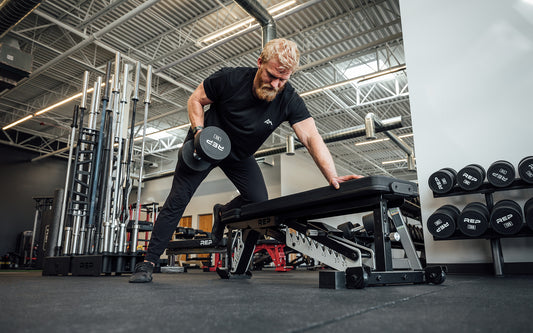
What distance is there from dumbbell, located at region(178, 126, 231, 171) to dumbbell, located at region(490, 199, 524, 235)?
1933mm

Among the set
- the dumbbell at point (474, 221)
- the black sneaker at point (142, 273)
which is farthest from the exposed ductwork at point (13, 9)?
the dumbbell at point (474, 221)

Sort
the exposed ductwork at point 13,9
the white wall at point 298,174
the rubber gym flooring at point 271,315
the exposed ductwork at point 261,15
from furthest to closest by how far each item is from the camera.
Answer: the white wall at point 298,174 → the exposed ductwork at point 261,15 → the exposed ductwork at point 13,9 → the rubber gym flooring at point 271,315

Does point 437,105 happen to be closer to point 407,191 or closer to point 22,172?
point 407,191

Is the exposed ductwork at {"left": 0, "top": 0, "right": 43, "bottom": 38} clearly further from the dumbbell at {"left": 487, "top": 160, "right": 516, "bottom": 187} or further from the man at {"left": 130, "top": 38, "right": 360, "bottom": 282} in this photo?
the dumbbell at {"left": 487, "top": 160, "right": 516, "bottom": 187}

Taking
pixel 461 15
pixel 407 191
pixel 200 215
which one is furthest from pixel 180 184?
pixel 200 215

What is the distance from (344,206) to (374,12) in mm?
5393

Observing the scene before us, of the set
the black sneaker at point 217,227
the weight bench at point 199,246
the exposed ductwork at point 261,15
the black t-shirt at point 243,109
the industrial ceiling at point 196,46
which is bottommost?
the weight bench at point 199,246

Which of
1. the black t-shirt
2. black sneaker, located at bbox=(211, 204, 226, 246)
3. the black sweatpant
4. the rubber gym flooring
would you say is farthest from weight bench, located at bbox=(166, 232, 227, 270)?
the rubber gym flooring

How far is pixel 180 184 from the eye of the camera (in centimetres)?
192

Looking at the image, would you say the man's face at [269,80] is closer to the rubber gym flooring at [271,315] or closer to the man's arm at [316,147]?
the man's arm at [316,147]

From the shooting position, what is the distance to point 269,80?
69.4 inches

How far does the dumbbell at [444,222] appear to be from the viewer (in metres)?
2.62

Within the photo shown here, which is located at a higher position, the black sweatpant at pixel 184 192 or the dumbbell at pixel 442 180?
the dumbbell at pixel 442 180

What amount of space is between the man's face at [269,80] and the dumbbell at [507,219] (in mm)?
1777
